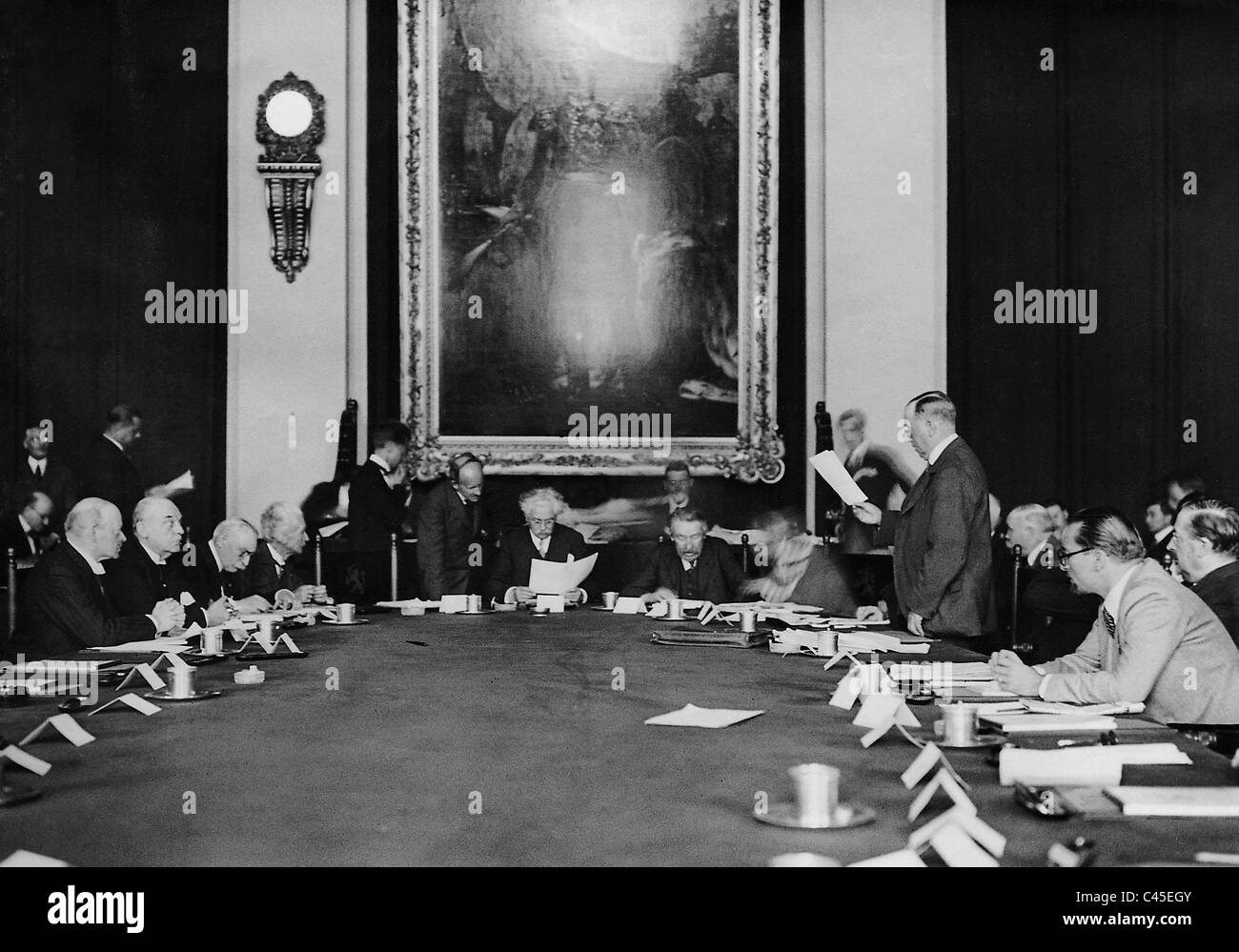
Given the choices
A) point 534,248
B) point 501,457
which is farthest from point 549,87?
point 501,457

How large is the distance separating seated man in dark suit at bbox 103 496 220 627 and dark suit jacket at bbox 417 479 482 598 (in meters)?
2.06

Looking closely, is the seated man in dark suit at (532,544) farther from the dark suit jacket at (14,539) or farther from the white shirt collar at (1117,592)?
the white shirt collar at (1117,592)

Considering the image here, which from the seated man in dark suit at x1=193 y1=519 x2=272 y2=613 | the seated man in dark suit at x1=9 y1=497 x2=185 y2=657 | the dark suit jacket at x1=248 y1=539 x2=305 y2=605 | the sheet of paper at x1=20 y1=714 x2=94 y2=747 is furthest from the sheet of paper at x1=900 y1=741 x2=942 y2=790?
the dark suit jacket at x1=248 y1=539 x2=305 y2=605

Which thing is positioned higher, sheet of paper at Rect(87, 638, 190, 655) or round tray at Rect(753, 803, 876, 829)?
round tray at Rect(753, 803, 876, 829)

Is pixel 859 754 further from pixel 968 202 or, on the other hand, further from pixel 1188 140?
pixel 1188 140

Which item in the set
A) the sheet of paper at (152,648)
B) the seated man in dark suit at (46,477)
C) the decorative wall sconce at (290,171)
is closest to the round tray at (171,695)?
the sheet of paper at (152,648)

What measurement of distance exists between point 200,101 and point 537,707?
685 centimetres

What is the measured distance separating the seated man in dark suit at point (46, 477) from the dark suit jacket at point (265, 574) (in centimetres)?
232

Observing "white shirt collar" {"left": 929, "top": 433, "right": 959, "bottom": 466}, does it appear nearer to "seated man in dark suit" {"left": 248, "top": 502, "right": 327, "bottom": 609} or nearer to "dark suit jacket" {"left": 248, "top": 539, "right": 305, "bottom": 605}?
"seated man in dark suit" {"left": 248, "top": 502, "right": 327, "bottom": 609}

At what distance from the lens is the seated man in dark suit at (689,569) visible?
6.43 meters

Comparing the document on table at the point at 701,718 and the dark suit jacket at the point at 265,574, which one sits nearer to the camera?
the document on table at the point at 701,718

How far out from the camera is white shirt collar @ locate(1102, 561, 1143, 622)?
3.49 m

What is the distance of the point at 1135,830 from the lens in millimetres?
1820

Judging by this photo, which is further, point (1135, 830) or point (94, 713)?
point (94, 713)
